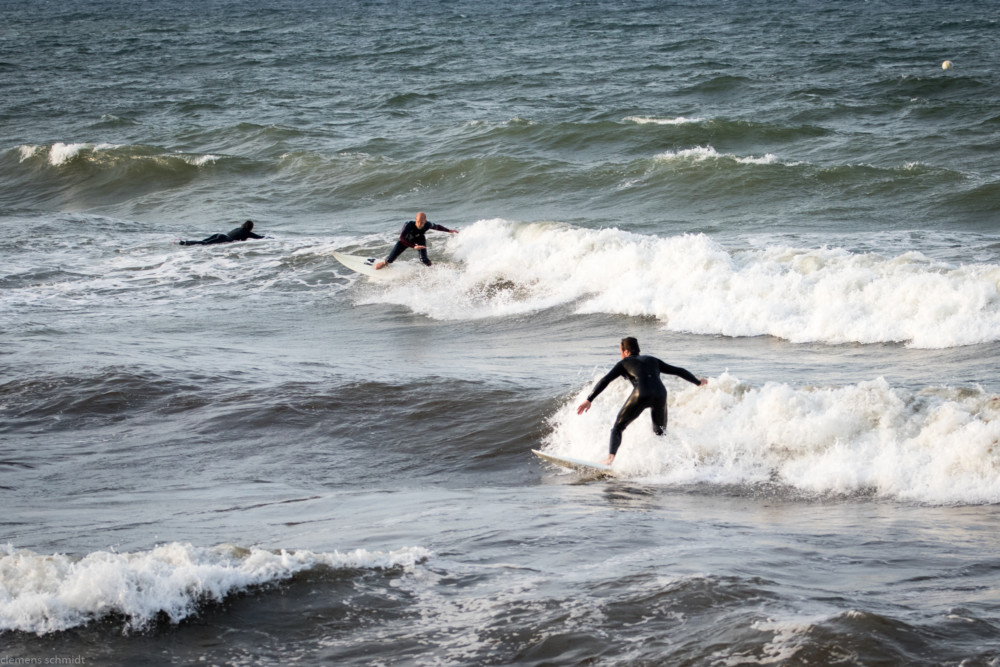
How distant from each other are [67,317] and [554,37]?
41130 mm

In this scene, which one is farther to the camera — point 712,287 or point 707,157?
point 707,157

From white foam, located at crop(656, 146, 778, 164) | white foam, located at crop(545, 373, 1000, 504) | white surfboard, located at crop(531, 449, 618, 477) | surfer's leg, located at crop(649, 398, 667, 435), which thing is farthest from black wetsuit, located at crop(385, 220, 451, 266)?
white foam, located at crop(656, 146, 778, 164)

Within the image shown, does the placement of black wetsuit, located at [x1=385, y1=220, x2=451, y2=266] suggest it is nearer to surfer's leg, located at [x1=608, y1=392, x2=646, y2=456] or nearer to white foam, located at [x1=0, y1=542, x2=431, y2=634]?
surfer's leg, located at [x1=608, y1=392, x2=646, y2=456]

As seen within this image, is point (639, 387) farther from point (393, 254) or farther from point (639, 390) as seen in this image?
point (393, 254)

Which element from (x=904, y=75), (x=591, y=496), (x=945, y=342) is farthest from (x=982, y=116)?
(x=591, y=496)

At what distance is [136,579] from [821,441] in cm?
617

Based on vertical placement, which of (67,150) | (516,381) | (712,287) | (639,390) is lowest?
(516,381)

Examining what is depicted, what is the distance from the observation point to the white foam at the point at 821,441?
8.73 meters

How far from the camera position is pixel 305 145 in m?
33.9

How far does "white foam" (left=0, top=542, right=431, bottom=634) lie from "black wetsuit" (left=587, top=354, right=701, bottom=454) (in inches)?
137

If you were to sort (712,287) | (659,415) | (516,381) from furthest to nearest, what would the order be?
1. (712,287)
2. (516,381)
3. (659,415)

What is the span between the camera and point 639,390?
971 centimetres

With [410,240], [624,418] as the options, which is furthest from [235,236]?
[624,418]

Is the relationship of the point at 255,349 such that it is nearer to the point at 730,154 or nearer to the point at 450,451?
the point at 450,451
